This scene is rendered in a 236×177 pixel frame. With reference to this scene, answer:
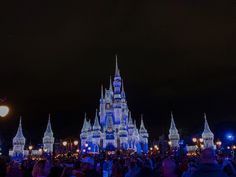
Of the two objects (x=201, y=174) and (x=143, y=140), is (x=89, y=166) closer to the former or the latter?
(x=201, y=174)

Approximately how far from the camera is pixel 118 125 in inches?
3947

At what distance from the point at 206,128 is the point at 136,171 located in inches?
3327

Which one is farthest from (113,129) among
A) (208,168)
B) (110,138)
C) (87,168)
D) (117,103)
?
(208,168)

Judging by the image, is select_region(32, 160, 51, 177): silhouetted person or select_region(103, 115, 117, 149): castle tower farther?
select_region(103, 115, 117, 149): castle tower

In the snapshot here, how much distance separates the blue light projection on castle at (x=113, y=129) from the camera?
317ft

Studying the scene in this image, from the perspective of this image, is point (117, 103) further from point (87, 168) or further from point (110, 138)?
point (87, 168)

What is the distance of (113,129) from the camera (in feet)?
324

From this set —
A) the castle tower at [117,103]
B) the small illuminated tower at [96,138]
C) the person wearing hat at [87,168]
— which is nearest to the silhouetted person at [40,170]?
the person wearing hat at [87,168]

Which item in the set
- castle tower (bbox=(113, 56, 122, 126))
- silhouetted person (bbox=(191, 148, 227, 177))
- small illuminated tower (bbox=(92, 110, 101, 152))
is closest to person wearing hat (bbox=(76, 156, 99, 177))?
silhouetted person (bbox=(191, 148, 227, 177))

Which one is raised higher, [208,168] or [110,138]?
[110,138]

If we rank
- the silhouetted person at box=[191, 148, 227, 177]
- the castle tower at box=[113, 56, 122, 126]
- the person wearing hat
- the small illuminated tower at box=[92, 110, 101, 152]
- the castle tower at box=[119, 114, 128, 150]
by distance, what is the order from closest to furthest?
the silhouetted person at box=[191, 148, 227, 177]
the person wearing hat
the castle tower at box=[119, 114, 128, 150]
the small illuminated tower at box=[92, 110, 101, 152]
the castle tower at box=[113, 56, 122, 126]

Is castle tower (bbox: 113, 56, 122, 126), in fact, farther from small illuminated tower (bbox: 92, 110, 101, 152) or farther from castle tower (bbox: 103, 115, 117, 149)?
small illuminated tower (bbox: 92, 110, 101, 152)

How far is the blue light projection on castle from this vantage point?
317ft

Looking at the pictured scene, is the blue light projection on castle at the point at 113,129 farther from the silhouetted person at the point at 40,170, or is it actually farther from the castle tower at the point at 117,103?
the silhouetted person at the point at 40,170
